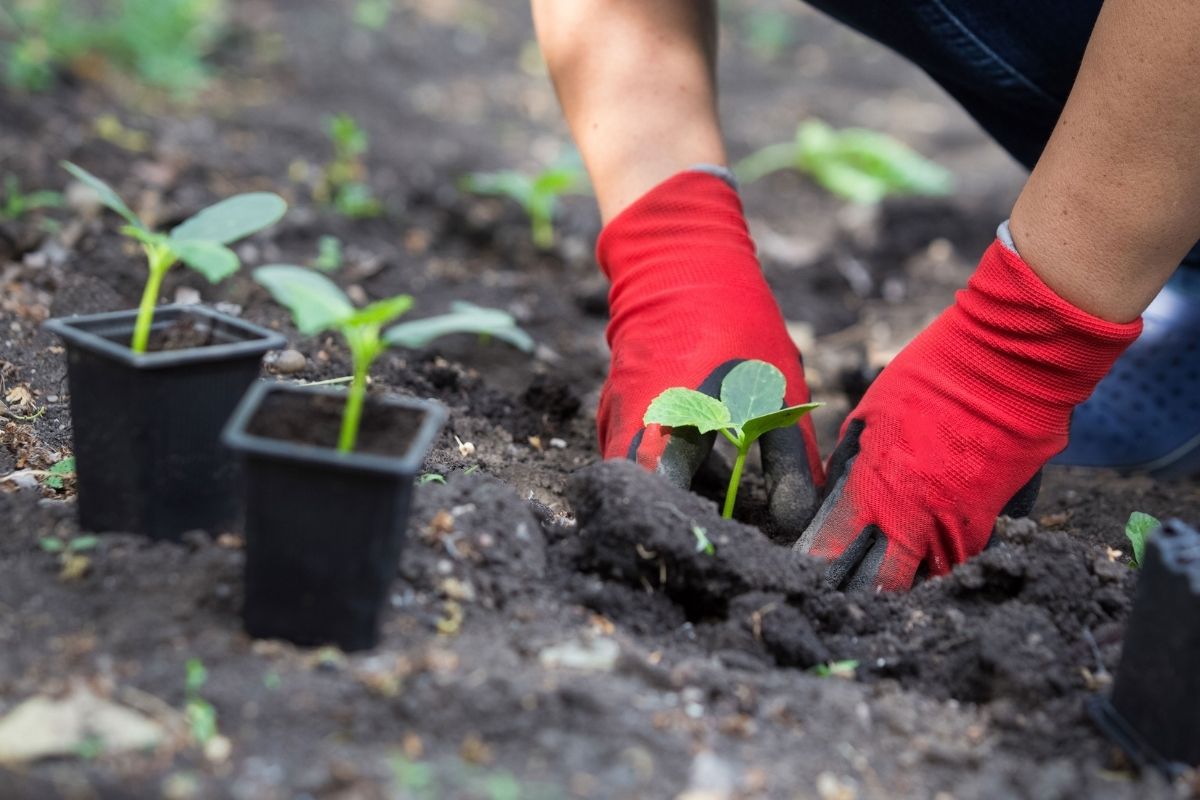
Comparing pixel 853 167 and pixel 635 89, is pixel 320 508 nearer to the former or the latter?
pixel 635 89

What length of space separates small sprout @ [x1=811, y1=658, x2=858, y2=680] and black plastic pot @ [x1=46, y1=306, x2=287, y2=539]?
661 millimetres

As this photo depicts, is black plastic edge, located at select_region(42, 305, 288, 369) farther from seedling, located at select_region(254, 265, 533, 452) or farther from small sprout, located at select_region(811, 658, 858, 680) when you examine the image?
small sprout, located at select_region(811, 658, 858, 680)

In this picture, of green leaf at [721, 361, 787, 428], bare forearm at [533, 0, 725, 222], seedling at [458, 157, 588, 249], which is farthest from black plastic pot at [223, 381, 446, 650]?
seedling at [458, 157, 588, 249]

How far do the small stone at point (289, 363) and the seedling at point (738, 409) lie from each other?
62cm

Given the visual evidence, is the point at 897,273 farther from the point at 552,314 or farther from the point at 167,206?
the point at 167,206

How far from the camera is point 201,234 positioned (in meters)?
1.11

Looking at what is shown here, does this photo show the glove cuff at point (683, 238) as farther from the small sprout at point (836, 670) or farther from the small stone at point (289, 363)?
the small sprout at point (836, 670)

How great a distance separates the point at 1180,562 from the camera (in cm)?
100

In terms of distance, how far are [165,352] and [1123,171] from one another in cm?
114

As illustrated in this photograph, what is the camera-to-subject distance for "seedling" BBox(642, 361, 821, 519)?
4.63 feet

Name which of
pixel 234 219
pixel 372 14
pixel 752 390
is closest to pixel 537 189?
pixel 752 390

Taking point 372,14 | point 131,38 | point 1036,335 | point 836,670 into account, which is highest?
point 372,14

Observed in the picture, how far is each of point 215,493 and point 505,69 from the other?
4.13m

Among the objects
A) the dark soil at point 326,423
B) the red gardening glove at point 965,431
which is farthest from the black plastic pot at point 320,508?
the red gardening glove at point 965,431
